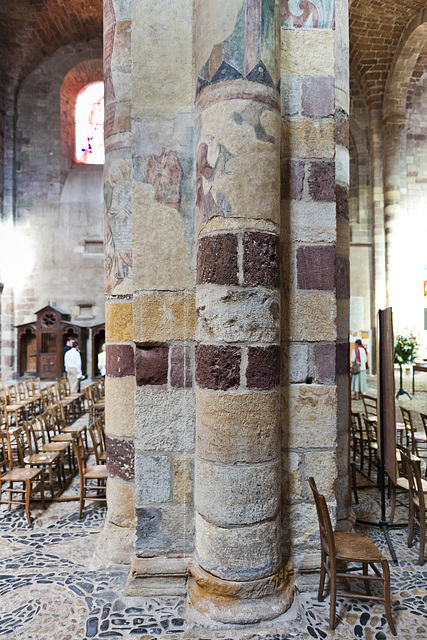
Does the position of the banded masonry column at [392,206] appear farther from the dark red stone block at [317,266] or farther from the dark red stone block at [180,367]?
the dark red stone block at [180,367]

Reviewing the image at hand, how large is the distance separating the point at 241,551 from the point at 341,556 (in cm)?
52

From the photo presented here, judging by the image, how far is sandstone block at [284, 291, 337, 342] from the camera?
2.66 meters

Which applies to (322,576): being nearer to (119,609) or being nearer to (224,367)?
(119,609)

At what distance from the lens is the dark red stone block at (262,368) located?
2.44 metres

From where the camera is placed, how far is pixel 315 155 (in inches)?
105

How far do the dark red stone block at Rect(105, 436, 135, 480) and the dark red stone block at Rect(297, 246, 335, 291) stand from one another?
1.58m

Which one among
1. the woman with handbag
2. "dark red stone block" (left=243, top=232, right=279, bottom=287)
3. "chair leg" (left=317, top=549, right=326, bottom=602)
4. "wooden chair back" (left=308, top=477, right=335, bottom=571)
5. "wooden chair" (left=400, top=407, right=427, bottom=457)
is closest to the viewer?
"wooden chair back" (left=308, top=477, right=335, bottom=571)

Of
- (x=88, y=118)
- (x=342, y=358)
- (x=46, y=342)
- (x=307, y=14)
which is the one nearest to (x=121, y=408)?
(x=342, y=358)

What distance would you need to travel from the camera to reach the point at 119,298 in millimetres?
3162

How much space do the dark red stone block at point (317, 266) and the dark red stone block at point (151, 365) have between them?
0.90 m

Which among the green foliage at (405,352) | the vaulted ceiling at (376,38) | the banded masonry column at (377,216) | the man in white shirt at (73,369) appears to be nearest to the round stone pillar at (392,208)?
the banded masonry column at (377,216)

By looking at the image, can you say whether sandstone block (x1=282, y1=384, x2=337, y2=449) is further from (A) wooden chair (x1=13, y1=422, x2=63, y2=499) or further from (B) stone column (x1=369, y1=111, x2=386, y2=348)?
(B) stone column (x1=369, y1=111, x2=386, y2=348)

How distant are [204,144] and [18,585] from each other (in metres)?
2.88

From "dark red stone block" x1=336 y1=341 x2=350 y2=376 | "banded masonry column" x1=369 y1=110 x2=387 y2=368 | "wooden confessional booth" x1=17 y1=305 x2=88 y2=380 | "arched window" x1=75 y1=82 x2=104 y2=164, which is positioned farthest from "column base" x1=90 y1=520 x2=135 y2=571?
"arched window" x1=75 y1=82 x2=104 y2=164
